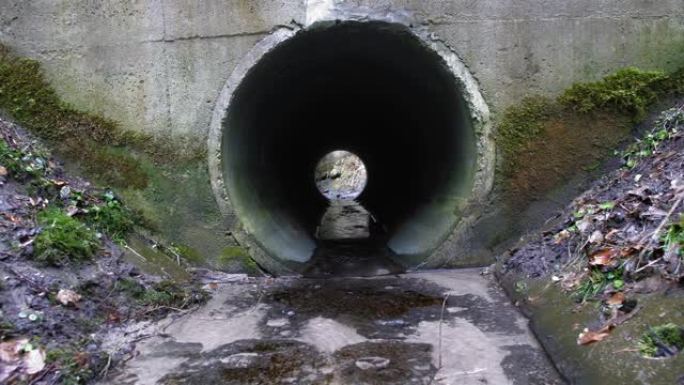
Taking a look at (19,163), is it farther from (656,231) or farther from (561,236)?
(656,231)

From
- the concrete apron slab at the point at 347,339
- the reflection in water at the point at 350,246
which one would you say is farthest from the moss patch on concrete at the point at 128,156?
the reflection in water at the point at 350,246

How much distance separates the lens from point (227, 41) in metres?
5.50

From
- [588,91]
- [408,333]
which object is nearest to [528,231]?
[588,91]

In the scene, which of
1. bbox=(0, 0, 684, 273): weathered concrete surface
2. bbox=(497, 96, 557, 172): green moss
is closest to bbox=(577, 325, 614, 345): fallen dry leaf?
bbox=(0, 0, 684, 273): weathered concrete surface

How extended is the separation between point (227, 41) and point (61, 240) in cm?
237

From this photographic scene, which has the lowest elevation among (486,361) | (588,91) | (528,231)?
(486,361)

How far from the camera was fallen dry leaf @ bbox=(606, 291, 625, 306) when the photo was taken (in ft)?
10.7

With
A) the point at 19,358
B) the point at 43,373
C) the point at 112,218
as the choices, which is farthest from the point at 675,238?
the point at 112,218

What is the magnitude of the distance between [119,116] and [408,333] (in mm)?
3423

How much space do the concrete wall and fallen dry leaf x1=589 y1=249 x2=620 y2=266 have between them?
2.06 meters

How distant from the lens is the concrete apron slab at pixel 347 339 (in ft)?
10.9

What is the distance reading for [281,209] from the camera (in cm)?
810

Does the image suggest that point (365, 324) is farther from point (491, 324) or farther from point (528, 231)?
point (528, 231)

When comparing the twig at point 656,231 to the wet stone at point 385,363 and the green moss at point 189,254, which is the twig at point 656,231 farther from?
the green moss at point 189,254
